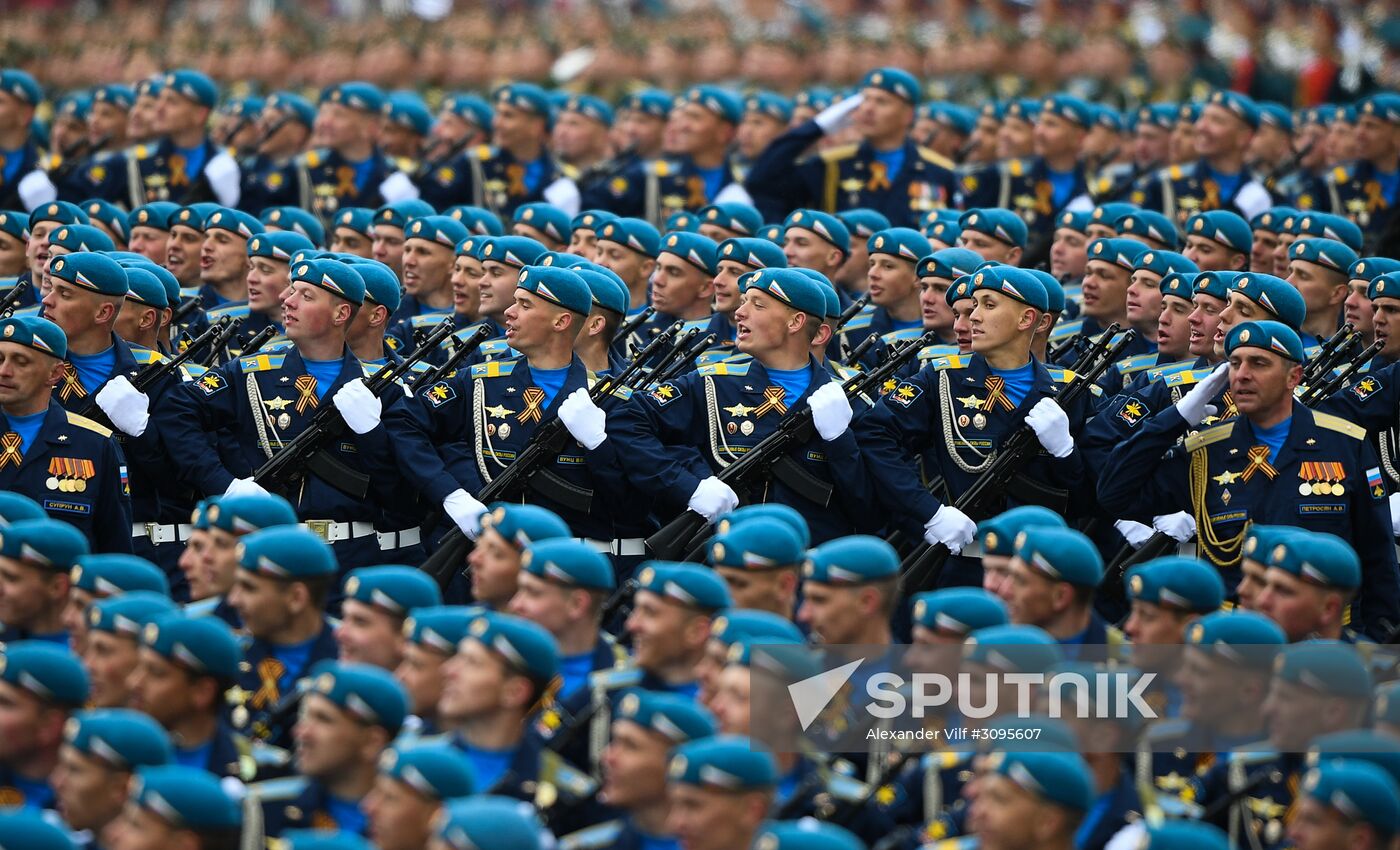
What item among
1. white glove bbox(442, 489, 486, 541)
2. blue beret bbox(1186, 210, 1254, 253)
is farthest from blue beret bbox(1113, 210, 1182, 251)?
white glove bbox(442, 489, 486, 541)

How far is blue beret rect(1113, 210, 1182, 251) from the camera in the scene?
17.7 metres

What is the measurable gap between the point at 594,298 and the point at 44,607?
4.18 m

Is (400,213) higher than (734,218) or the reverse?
higher

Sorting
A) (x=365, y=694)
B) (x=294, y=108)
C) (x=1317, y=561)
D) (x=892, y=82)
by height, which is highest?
(x=892, y=82)

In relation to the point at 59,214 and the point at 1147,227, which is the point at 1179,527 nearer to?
the point at 1147,227

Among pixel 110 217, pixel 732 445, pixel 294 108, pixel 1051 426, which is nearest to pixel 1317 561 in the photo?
pixel 1051 426

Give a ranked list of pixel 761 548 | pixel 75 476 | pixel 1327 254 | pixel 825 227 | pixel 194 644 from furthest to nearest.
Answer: pixel 825 227 → pixel 1327 254 → pixel 75 476 → pixel 761 548 → pixel 194 644

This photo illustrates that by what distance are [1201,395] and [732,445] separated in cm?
257

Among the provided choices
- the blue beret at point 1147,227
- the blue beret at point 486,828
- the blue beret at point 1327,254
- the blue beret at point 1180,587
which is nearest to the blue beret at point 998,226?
the blue beret at point 1147,227

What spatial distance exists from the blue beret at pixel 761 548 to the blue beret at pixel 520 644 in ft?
4.86

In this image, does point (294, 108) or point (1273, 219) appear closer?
point (1273, 219)

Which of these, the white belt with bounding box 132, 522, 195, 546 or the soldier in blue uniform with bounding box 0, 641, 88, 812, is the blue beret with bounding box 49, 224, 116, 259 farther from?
the soldier in blue uniform with bounding box 0, 641, 88, 812

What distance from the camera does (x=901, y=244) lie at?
16.8m

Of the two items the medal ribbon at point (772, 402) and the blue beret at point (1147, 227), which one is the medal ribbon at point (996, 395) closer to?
the medal ribbon at point (772, 402)
